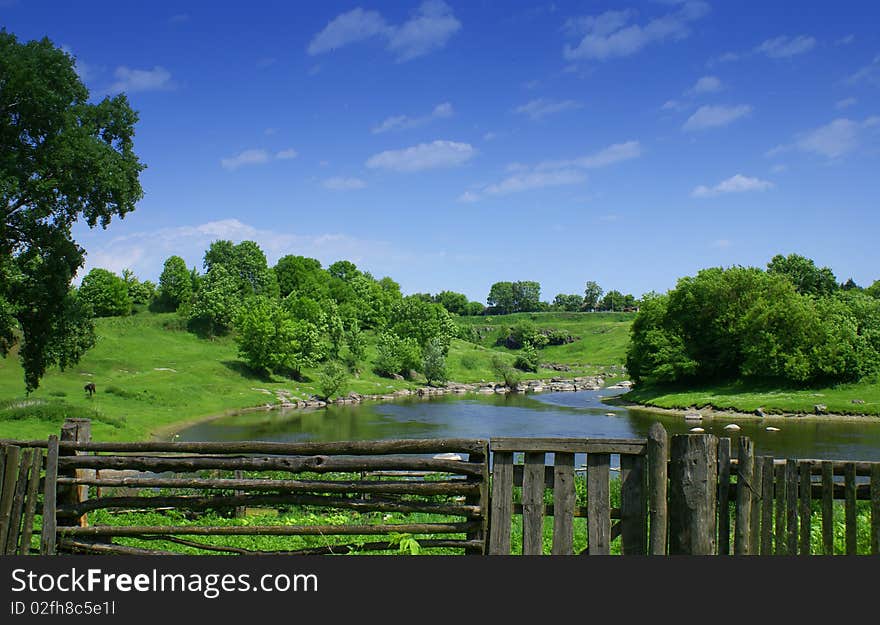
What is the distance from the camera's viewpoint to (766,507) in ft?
25.8

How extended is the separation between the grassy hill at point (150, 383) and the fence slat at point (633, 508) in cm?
3195

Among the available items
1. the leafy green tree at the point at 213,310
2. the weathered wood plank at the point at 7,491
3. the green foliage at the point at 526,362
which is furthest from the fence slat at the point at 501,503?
the green foliage at the point at 526,362

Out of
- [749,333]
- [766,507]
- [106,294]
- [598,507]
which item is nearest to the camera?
[766,507]

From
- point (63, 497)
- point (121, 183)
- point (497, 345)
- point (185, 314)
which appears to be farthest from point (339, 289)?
point (63, 497)

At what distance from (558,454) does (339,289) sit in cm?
13373

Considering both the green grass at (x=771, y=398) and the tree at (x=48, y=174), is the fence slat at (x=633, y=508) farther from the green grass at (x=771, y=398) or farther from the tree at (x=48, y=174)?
the green grass at (x=771, y=398)

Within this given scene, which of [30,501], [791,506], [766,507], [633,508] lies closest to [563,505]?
[633,508]

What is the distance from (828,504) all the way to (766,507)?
2.11 feet

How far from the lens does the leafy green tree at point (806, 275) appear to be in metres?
117

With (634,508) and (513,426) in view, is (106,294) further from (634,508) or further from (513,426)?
(634,508)

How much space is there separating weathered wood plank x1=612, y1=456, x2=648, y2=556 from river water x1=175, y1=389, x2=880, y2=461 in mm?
35287

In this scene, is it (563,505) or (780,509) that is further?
(563,505)

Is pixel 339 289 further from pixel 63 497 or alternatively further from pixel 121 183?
pixel 63 497

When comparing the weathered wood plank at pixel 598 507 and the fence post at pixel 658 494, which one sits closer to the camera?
the fence post at pixel 658 494
